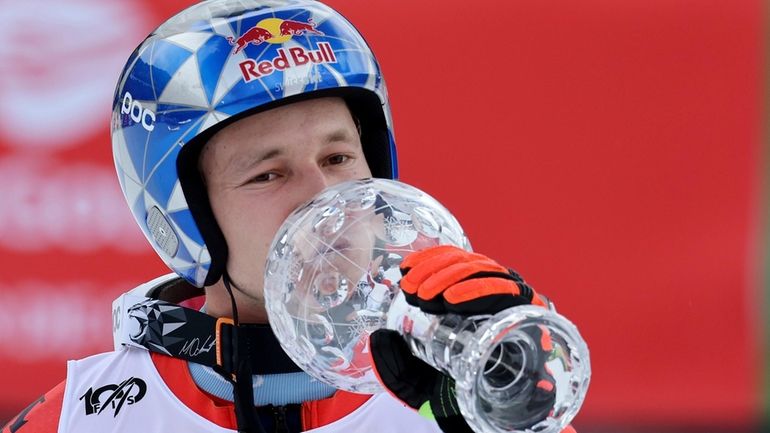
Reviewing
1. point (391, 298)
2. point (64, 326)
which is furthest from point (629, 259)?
point (391, 298)

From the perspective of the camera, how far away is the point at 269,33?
236 centimetres

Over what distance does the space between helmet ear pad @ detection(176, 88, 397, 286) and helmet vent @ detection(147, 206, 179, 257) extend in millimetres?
102

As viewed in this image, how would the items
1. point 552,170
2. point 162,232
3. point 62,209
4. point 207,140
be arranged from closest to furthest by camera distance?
point 207,140, point 162,232, point 62,209, point 552,170

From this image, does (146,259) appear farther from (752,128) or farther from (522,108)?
(752,128)

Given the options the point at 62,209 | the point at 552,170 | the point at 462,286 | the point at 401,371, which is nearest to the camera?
the point at 462,286

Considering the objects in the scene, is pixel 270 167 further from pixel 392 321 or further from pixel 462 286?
pixel 462 286

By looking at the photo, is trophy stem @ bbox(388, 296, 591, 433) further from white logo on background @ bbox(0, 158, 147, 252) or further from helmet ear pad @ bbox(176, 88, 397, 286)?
white logo on background @ bbox(0, 158, 147, 252)

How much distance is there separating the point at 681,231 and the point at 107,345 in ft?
7.04

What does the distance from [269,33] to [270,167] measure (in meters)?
0.29

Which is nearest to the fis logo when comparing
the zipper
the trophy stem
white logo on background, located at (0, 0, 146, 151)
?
the zipper

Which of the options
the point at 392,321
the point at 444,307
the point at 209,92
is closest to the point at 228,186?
the point at 209,92

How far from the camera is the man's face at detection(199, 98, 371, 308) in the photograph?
2.26m

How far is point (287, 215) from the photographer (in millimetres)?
2250

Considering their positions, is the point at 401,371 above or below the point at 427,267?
below
